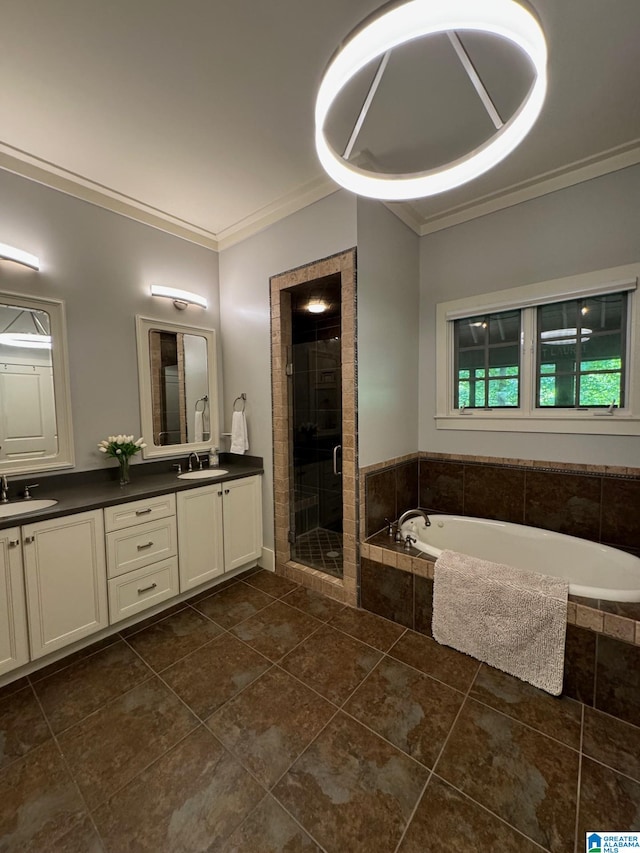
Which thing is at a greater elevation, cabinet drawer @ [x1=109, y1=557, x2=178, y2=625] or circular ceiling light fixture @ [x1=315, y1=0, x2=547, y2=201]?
circular ceiling light fixture @ [x1=315, y1=0, x2=547, y2=201]

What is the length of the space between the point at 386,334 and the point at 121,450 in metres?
2.10

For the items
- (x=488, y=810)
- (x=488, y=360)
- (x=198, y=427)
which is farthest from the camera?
(x=198, y=427)

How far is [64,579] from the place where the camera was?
185cm

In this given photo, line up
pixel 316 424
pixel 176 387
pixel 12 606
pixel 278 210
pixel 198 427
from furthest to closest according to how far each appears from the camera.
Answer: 1. pixel 316 424
2. pixel 198 427
3. pixel 176 387
4. pixel 278 210
5. pixel 12 606

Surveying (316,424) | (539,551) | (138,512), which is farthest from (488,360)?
(138,512)

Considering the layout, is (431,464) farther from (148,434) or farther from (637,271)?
(148,434)

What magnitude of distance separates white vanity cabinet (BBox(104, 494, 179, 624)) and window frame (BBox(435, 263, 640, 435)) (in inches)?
90.3

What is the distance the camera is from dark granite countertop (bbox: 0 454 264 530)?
1.84 m

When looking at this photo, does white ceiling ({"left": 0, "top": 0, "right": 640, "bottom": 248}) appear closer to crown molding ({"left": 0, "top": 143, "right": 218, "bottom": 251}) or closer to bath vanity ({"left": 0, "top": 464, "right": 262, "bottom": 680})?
crown molding ({"left": 0, "top": 143, "right": 218, "bottom": 251})

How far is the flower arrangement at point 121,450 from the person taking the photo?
2385 mm

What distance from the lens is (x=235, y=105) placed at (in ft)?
5.70

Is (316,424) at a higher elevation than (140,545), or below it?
higher

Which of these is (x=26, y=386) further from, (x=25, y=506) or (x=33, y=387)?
(x=25, y=506)

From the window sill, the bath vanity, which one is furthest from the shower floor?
the window sill
